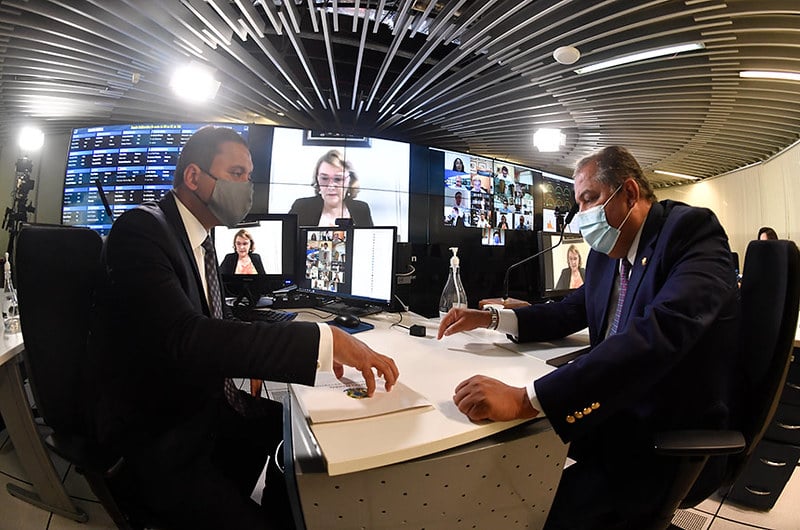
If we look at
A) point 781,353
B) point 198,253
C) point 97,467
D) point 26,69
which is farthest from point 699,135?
point 26,69

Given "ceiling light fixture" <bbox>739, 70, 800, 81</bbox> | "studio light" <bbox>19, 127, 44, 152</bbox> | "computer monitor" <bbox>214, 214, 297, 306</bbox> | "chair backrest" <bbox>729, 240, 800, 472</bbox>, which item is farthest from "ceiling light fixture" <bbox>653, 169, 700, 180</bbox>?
"studio light" <bbox>19, 127, 44, 152</bbox>

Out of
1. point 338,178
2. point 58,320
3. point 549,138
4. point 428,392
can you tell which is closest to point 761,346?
point 428,392

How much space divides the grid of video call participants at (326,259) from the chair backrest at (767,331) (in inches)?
62.2

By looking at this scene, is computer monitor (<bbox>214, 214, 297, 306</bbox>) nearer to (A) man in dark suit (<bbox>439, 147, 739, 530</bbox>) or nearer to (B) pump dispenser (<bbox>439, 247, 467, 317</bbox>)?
(B) pump dispenser (<bbox>439, 247, 467, 317</bbox>)

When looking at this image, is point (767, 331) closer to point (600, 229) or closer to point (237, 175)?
point (600, 229)

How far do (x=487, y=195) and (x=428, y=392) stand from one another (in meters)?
5.59

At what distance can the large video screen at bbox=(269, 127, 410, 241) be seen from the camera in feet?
15.8

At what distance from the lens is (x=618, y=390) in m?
0.75

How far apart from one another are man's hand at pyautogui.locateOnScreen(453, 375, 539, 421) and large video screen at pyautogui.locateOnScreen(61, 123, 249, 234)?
4.99 metres

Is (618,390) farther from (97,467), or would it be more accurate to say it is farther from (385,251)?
(97,467)

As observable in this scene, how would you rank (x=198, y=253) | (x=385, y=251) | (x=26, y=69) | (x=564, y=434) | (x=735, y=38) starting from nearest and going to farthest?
(x=564, y=434), (x=198, y=253), (x=385, y=251), (x=735, y=38), (x=26, y=69)

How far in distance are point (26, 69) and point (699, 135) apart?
8599 mm

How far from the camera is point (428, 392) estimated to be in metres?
0.81

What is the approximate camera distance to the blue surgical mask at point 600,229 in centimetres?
119
